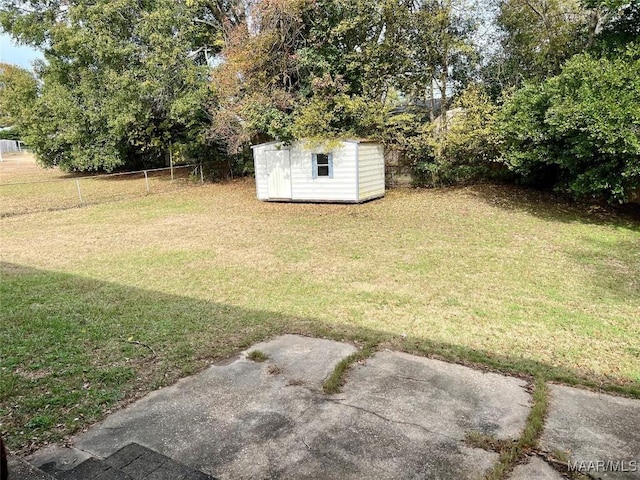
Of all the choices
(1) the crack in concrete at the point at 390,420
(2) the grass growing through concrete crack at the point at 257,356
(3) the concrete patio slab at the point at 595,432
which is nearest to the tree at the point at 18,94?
(2) the grass growing through concrete crack at the point at 257,356

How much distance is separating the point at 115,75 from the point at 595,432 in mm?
16832

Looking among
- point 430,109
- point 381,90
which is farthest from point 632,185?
point 381,90

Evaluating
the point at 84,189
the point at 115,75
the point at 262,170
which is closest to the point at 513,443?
the point at 262,170

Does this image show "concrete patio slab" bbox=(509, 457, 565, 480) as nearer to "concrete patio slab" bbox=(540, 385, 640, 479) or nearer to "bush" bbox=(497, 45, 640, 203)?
"concrete patio slab" bbox=(540, 385, 640, 479)

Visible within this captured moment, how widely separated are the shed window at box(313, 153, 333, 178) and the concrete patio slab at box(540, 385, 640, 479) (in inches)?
371

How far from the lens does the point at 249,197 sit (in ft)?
45.0

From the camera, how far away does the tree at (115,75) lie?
14469 mm

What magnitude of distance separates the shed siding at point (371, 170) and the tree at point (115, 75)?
5.94 meters

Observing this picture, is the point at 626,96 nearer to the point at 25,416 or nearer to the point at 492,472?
the point at 492,472

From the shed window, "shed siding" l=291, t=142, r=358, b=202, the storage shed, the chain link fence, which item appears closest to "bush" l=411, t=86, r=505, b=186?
the storage shed

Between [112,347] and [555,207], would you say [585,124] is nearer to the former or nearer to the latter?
[555,207]

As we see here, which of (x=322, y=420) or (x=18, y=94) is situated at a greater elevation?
(x=18, y=94)

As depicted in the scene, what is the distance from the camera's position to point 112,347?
12.6 feet

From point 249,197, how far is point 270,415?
1145 centimetres
